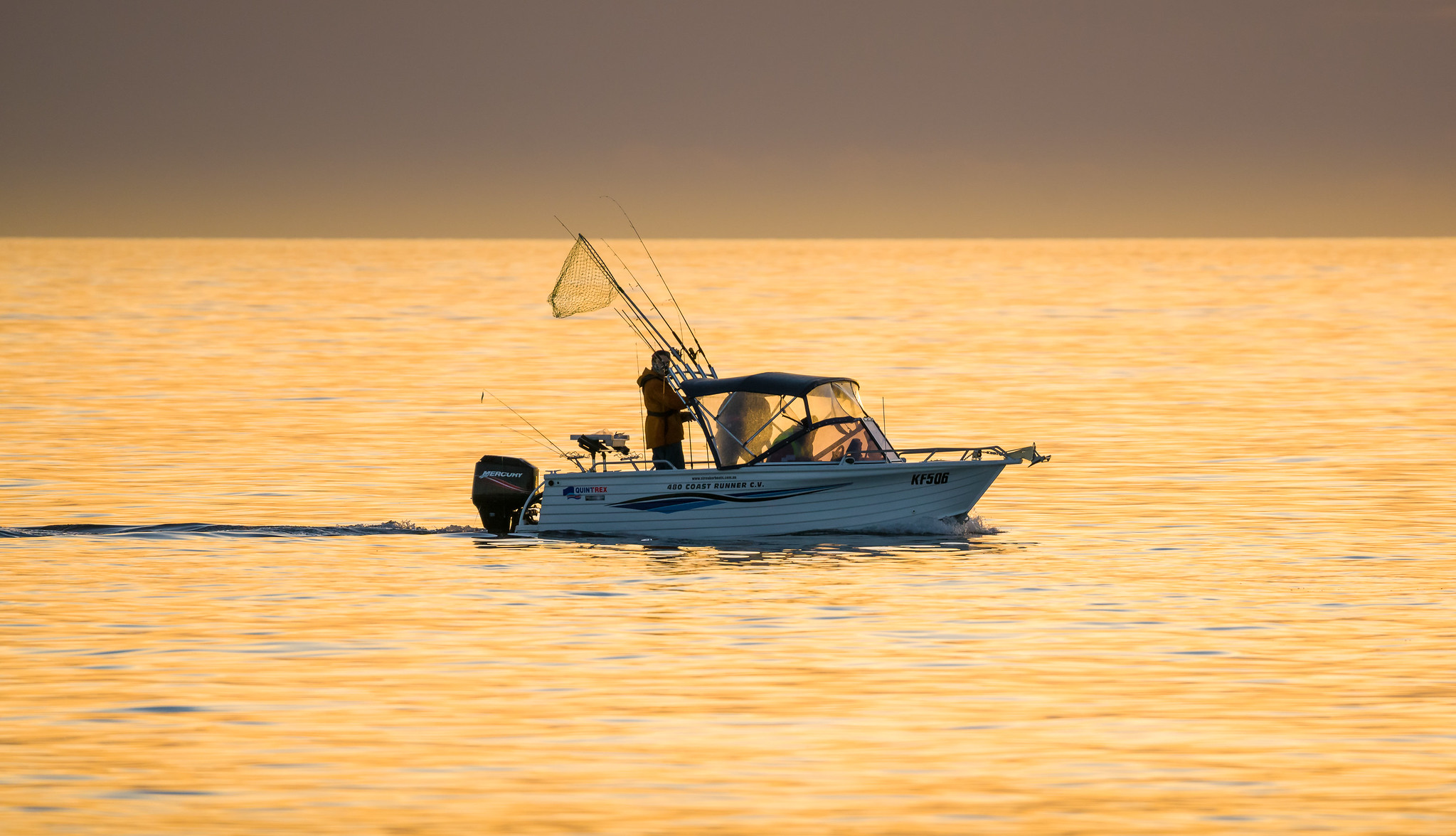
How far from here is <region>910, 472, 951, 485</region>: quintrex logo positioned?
2497 centimetres

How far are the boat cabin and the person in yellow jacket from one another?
263 millimetres

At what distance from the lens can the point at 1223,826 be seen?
39.2 ft

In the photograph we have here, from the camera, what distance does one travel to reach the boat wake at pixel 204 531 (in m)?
25.6

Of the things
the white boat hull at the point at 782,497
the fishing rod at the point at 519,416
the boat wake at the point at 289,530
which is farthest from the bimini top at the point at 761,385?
the fishing rod at the point at 519,416

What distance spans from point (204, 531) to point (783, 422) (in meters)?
7.77

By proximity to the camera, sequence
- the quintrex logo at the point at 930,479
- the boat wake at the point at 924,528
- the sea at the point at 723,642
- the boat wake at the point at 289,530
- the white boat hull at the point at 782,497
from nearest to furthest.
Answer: the sea at the point at 723,642
the white boat hull at the point at 782,497
the quintrex logo at the point at 930,479
the boat wake at the point at 924,528
the boat wake at the point at 289,530

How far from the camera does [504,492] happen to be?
26.0 metres

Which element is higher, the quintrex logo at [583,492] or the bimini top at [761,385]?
the bimini top at [761,385]

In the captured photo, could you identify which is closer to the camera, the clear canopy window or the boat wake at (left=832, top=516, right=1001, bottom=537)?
the boat wake at (left=832, top=516, right=1001, bottom=537)

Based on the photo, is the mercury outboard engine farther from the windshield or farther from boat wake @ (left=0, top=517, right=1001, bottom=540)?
the windshield

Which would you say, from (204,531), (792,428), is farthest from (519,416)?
(792,428)

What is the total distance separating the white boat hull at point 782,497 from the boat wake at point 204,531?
242 cm

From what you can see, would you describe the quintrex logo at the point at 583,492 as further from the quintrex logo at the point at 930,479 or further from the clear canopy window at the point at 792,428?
the quintrex logo at the point at 930,479

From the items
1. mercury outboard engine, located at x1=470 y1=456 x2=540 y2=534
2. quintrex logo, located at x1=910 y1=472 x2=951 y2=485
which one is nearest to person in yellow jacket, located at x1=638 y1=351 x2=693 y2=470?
mercury outboard engine, located at x1=470 y1=456 x2=540 y2=534
